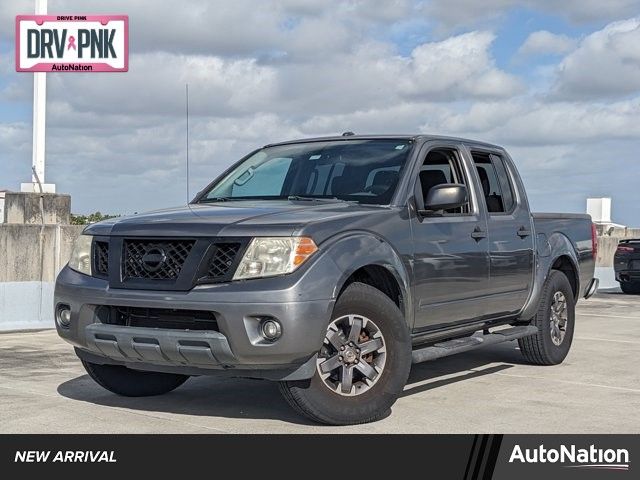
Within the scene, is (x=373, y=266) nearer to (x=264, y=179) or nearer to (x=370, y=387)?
(x=370, y=387)

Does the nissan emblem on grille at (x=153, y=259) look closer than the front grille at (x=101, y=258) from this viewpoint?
Yes

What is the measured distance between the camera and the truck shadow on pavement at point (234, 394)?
6.59 meters

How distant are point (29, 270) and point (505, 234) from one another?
20.9 ft

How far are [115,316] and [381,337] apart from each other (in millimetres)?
1669

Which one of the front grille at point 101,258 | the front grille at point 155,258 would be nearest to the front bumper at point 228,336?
the front grille at point 155,258

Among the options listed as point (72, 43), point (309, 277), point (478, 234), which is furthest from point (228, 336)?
point (72, 43)

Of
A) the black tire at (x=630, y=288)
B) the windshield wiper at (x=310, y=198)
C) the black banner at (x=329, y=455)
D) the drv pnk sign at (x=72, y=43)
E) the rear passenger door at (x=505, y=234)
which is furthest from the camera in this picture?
the black tire at (x=630, y=288)

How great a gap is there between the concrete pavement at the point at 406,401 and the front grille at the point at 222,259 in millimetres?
971

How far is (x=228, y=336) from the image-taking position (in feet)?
18.3

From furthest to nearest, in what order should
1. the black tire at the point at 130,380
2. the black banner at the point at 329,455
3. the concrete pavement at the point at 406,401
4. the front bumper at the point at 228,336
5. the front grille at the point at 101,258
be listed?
the black tire at the point at 130,380, the front grille at the point at 101,258, the concrete pavement at the point at 406,401, the front bumper at the point at 228,336, the black banner at the point at 329,455

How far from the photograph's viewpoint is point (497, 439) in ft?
18.6

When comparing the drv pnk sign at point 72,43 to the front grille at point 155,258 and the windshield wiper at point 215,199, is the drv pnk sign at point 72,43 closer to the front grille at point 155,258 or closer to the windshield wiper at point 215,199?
the windshield wiper at point 215,199

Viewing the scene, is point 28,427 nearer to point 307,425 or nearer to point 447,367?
point 307,425

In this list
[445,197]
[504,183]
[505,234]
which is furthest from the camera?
[504,183]
